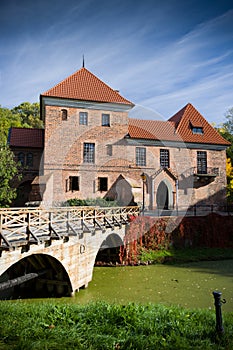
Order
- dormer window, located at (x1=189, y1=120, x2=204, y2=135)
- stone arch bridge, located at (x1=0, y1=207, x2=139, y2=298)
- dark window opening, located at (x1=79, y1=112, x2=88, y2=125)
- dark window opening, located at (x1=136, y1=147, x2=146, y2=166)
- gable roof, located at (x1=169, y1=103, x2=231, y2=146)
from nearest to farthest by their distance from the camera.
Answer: stone arch bridge, located at (x1=0, y1=207, x2=139, y2=298)
dark window opening, located at (x1=79, y1=112, x2=88, y2=125)
dark window opening, located at (x1=136, y1=147, x2=146, y2=166)
gable roof, located at (x1=169, y1=103, x2=231, y2=146)
dormer window, located at (x1=189, y1=120, x2=204, y2=135)

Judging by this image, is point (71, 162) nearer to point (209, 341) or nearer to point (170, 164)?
point (170, 164)

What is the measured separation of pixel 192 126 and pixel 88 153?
10.7 metres

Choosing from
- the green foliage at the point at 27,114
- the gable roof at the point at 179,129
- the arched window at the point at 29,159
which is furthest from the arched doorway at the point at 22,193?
the green foliage at the point at 27,114

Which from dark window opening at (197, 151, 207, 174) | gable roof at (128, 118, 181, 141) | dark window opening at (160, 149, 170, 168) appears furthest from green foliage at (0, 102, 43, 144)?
dark window opening at (197, 151, 207, 174)

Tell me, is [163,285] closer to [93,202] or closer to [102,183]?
[93,202]

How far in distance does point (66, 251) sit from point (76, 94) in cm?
1552

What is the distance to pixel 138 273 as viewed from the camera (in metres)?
14.2

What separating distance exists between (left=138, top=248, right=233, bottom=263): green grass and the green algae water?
857 millimetres

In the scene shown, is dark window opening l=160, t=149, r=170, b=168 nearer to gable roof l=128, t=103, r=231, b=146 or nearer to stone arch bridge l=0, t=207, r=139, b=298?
gable roof l=128, t=103, r=231, b=146

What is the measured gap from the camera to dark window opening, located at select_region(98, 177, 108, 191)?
23430 millimetres

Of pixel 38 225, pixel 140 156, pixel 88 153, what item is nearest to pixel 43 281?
pixel 38 225

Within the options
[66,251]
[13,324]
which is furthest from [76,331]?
[66,251]

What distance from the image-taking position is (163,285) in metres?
12.0

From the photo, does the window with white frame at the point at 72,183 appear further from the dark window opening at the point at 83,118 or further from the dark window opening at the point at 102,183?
the dark window opening at the point at 83,118
